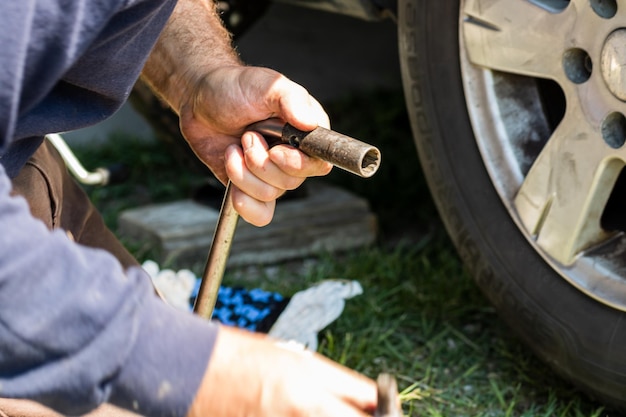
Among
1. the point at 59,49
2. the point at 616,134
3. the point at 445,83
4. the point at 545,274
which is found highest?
the point at 59,49

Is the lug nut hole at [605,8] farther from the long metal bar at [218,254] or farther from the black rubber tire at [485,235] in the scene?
the long metal bar at [218,254]

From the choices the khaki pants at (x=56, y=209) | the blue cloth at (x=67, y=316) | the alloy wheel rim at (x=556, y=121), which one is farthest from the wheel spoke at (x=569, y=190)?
the blue cloth at (x=67, y=316)

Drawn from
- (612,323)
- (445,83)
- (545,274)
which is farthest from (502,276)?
(445,83)

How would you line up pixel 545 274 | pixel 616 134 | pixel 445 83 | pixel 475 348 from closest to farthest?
1. pixel 616 134
2. pixel 545 274
3. pixel 445 83
4. pixel 475 348

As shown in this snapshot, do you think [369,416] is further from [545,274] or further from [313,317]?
[313,317]

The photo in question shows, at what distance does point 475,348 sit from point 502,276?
0.30 meters

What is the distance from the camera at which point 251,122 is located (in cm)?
160

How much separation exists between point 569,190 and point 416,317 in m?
0.62

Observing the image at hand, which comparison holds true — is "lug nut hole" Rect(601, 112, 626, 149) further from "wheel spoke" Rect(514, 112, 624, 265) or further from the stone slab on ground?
the stone slab on ground

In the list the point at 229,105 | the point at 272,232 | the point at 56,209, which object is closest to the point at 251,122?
the point at 229,105

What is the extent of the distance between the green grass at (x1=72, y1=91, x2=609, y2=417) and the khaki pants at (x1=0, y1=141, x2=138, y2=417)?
0.55 meters

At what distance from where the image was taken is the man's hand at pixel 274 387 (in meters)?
1.02

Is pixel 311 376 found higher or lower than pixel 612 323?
higher

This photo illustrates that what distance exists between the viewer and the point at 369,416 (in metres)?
1.05
